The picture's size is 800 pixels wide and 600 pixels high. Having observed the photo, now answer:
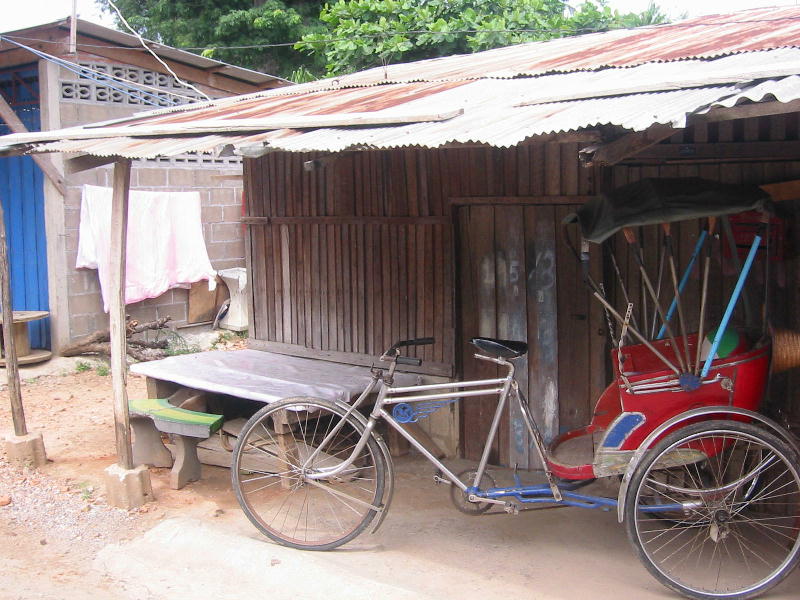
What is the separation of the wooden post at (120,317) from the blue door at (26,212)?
203 inches

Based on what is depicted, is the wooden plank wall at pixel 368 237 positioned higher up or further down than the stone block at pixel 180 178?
further down

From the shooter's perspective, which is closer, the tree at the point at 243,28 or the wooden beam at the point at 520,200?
the wooden beam at the point at 520,200

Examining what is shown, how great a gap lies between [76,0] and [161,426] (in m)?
5.81

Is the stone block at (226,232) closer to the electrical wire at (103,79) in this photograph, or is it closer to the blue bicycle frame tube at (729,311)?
the electrical wire at (103,79)

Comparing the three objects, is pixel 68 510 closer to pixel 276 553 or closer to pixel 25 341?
pixel 276 553

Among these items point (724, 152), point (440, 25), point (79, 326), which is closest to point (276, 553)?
point (724, 152)

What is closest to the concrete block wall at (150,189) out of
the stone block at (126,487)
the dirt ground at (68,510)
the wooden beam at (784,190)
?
the dirt ground at (68,510)

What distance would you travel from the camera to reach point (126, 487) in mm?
5996

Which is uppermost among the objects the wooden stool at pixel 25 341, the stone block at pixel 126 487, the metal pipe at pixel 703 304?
the metal pipe at pixel 703 304

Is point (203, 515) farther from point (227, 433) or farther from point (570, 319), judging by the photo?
point (570, 319)

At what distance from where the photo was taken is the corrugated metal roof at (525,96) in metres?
3.91

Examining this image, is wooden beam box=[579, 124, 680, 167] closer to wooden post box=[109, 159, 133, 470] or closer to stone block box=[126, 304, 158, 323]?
wooden post box=[109, 159, 133, 470]

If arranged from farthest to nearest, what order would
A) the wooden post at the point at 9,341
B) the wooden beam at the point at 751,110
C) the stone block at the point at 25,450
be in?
the stone block at the point at 25,450 → the wooden post at the point at 9,341 → the wooden beam at the point at 751,110

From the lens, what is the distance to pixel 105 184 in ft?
36.1
